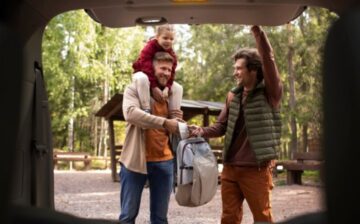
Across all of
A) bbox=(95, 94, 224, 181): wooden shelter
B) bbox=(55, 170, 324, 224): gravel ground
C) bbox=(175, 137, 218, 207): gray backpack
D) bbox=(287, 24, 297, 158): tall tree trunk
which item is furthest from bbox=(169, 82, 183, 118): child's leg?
bbox=(287, 24, 297, 158): tall tree trunk

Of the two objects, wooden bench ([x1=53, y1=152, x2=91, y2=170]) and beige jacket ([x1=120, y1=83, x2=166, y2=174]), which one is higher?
beige jacket ([x1=120, y1=83, x2=166, y2=174])

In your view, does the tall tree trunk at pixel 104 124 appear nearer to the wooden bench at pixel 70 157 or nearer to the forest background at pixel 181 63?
the forest background at pixel 181 63

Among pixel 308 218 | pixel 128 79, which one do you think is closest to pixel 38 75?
pixel 308 218

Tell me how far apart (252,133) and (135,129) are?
0.86 meters

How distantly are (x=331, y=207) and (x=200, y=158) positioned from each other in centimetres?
251

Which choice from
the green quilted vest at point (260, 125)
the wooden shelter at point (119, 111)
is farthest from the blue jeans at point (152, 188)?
the wooden shelter at point (119, 111)

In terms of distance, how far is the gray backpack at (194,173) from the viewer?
3.57m

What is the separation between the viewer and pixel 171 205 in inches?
420

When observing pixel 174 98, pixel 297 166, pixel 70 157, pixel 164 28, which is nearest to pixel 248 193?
pixel 174 98

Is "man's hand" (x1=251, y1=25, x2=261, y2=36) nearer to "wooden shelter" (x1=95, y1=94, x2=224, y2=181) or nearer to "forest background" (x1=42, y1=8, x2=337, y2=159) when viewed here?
"wooden shelter" (x1=95, y1=94, x2=224, y2=181)

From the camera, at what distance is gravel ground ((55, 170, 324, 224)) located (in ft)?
28.9

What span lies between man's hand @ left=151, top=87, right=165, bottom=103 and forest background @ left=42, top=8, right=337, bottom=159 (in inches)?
589

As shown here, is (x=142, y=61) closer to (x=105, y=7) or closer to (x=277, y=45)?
(x=105, y=7)

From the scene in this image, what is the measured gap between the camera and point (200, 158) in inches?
143
